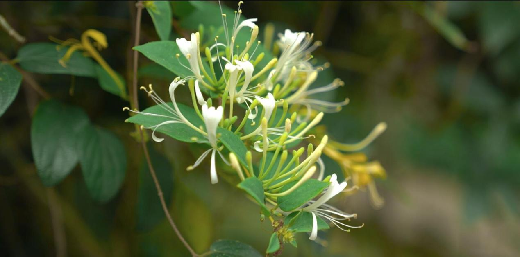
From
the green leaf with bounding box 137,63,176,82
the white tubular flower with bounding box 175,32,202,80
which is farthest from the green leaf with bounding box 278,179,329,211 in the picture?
the green leaf with bounding box 137,63,176,82

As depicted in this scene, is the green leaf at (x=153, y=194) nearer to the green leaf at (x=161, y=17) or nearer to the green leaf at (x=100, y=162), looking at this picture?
the green leaf at (x=100, y=162)

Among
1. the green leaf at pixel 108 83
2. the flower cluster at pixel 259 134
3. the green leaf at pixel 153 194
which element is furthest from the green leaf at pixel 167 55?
the green leaf at pixel 153 194

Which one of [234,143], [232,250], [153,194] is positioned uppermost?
[234,143]

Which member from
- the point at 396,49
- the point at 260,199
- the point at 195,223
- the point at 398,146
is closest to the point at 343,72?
the point at 396,49

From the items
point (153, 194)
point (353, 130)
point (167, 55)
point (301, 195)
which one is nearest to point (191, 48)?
point (167, 55)

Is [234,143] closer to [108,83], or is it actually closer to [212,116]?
[212,116]

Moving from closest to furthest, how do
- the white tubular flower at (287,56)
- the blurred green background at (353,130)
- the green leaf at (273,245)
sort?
1. the green leaf at (273,245)
2. the white tubular flower at (287,56)
3. the blurred green background at (353,130)
